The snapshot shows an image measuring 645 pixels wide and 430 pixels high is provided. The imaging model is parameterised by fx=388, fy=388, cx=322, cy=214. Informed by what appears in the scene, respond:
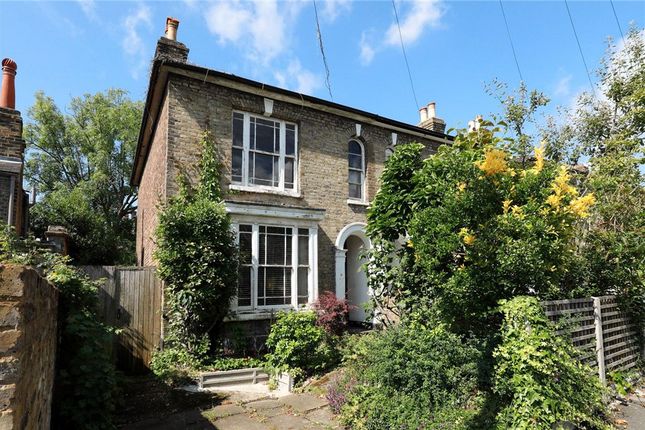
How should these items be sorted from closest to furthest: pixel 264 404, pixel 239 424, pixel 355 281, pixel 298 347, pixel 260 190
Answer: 1. pixel 239 424
2. pixel 264 404
3. pixel 298 347
4. pixel 260 190
5. pixel 355 281

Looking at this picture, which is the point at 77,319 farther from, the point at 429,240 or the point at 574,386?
the point at 574,386

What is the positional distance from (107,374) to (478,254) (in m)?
5.23

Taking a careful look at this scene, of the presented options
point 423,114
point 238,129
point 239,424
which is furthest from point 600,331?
point 423,114

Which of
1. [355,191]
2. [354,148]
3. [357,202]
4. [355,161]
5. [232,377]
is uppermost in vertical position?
[354,148]

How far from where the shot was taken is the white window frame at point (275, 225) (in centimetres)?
932

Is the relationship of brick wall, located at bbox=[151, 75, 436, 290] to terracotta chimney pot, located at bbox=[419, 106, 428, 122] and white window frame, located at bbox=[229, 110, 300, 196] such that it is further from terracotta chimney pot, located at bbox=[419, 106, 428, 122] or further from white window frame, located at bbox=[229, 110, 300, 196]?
terracotta chimney pot, located at bbox=[419, 106, 428, 122]

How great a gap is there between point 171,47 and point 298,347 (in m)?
7.69

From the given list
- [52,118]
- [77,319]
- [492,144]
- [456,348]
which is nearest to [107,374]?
[77,319]

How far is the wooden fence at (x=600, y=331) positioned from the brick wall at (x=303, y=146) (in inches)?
240

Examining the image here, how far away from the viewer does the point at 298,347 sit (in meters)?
7.60

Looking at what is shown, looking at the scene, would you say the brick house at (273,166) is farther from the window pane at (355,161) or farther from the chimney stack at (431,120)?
the chimney stack at (431,120)

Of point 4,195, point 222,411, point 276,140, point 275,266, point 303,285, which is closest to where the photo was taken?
point 222,411

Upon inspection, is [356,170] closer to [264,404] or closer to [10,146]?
[264,404]

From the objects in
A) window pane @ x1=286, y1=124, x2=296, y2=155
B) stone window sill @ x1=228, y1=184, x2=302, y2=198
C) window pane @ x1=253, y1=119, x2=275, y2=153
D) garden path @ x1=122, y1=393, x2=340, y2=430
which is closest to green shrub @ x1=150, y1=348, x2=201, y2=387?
garden path @ x1=122, y1=393, x2=340, y2=430
